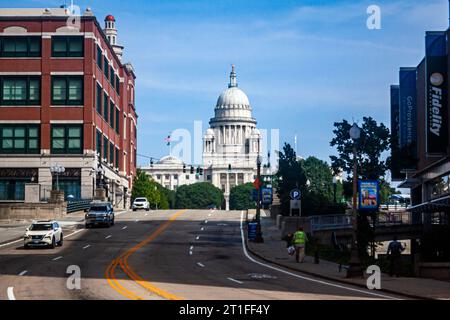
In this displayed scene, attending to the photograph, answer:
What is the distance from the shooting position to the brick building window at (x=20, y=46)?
100438mm

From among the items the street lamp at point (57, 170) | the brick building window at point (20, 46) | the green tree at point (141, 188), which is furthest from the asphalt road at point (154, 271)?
the green tree at point (141, 188)

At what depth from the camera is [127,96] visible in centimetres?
13750

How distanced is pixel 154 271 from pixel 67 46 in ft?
215

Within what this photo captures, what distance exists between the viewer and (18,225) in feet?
251

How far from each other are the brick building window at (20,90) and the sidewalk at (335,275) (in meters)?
44.6

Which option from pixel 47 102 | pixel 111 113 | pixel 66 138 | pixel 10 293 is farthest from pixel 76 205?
pixel 10 293

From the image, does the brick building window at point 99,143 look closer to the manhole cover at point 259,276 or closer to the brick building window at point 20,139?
the brick building window at point 20,139

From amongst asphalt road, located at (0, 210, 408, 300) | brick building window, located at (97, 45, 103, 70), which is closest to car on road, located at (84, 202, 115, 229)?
asphalt road, located at (0, 210, 408, 300)

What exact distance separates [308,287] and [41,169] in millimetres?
71192

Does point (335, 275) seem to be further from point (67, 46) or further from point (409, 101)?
point (67, 46)

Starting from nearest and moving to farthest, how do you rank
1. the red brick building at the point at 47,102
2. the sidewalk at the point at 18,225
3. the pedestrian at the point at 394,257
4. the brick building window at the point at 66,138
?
the pedestrian at the point at 394,257, the sidewalk at the point at 18,225, the red brick building at the point at 47,102, the brick building window at the point at 66,138
